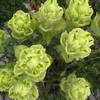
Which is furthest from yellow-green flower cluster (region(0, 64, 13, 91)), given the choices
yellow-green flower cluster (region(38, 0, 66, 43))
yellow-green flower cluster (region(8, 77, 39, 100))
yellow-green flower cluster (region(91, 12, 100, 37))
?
yellow-green flower cluster (region(91, 12, 100, 37))

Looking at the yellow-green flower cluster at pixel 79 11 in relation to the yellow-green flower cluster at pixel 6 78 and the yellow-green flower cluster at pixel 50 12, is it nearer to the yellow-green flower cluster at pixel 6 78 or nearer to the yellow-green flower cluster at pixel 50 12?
the yellow-green flower cluster at pixel 50 12

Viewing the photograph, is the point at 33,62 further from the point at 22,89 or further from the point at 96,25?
the point at 96,25

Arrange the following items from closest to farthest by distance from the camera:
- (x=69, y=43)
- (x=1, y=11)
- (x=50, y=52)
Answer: (x=69, y=43) → (x=50, y=52) → (x=1, y=11)

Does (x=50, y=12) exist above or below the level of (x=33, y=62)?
above

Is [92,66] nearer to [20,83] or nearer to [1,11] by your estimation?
[20,83]

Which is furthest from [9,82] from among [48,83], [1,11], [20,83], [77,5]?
[1,11]

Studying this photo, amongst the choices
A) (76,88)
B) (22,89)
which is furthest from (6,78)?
(76,88)

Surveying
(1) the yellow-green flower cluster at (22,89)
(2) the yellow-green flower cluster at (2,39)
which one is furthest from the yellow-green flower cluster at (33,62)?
(2) the yellow-green flower cluster at (2,39)
